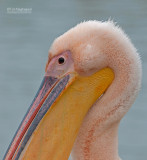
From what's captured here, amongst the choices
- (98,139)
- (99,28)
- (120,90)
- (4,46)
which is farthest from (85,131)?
(4,46)

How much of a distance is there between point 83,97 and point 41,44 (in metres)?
7.58

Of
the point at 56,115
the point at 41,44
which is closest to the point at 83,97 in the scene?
the point at 56,115

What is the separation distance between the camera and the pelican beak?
447 cm

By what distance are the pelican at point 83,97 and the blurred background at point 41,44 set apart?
14.0ft

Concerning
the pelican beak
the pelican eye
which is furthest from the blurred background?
the pelican eye

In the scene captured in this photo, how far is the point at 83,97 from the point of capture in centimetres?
452

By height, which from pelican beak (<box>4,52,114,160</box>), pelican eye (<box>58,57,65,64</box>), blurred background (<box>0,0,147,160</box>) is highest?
blurred background (<box>0,0,147,160</box>)

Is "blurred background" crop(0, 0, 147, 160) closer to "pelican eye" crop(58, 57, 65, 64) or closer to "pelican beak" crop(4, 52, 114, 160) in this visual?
"pelican beak" crop(4, 52, 114, 160)

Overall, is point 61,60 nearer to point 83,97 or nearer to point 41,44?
point 83,97

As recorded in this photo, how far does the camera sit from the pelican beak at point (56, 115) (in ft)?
14.7

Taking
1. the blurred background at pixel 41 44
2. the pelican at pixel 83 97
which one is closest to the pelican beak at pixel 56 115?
the pelican at pixel 83 97

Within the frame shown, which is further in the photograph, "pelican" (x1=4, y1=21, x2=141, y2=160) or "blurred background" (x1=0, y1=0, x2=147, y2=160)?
"blurred background" (x1=0, y1=0, x2=147, y2=160)

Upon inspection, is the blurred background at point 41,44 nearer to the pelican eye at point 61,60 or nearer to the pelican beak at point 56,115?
the pelican beak at point 56,115

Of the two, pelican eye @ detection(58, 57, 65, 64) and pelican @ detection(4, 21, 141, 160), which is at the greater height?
pelican eye @ detection(58, 57, 65, 64)
